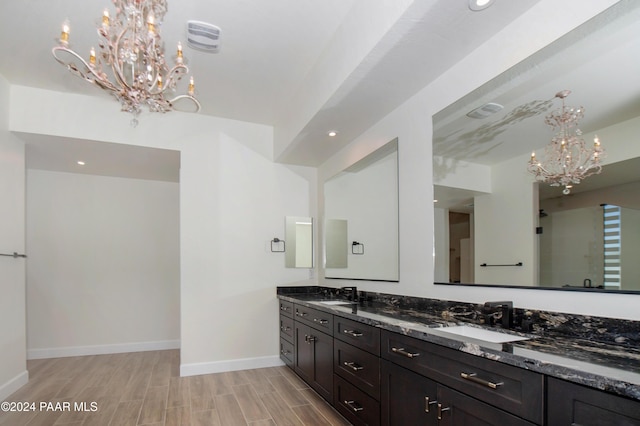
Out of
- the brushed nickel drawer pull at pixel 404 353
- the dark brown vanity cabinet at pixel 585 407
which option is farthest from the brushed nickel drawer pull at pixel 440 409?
the dark brown vanity cabinet at pixel 585 407

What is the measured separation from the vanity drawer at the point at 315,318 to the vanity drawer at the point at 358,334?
0.38ft

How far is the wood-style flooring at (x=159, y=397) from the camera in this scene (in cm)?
282

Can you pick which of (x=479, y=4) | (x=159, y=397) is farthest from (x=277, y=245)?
(x=479, y=4)

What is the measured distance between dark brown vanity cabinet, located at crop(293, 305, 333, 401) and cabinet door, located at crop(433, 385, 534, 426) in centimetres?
130

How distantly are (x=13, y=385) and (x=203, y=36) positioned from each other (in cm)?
377

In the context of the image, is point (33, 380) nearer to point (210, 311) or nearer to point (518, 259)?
point (210, 311)

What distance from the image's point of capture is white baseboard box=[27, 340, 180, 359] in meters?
4.64

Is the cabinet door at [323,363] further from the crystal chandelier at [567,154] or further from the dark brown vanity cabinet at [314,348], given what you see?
the crystal chandelier at [567,154]

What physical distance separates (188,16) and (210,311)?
9.90ft

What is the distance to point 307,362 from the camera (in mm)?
3377

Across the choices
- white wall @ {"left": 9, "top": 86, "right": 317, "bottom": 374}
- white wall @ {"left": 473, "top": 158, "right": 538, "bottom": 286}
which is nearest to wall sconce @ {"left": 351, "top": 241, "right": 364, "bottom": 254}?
white wall @ {"left": 9, "top": 86, "right": 317, "bottom": 374}

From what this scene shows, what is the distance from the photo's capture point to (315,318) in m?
3.19

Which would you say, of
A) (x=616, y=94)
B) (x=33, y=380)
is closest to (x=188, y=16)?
(x=616, y=94)

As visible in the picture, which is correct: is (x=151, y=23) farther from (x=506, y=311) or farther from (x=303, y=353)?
(x=303, y=353)
